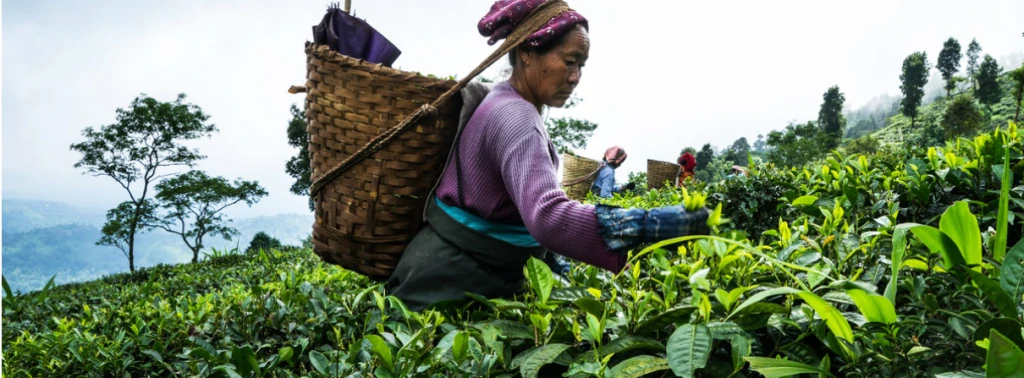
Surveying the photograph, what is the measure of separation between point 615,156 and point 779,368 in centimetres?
937

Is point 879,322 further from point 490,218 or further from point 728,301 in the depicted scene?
point 490,218

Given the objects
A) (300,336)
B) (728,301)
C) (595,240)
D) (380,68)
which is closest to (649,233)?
→ (595,240)

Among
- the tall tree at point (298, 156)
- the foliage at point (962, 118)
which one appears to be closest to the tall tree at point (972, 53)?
the foliage at point (962, 118)

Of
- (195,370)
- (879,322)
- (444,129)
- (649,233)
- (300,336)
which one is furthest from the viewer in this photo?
(444,129)

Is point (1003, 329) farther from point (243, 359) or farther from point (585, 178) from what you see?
point (585, 178)

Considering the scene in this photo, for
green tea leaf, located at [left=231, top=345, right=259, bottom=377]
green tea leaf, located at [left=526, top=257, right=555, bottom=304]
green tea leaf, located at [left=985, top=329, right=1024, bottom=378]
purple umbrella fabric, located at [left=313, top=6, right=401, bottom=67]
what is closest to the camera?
green tea leaf, located at [left=985, top=329, right=1024, bottom=378]

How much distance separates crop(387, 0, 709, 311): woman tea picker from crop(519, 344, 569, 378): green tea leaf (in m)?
0.55

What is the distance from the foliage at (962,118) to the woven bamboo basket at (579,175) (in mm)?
36475

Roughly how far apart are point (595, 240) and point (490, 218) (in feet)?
1.70

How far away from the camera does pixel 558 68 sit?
1.97 meters

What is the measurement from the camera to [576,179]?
9758 millimetres

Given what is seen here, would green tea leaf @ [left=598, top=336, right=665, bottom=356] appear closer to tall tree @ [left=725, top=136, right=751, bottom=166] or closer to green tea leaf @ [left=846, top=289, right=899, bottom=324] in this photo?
green tea leaf @ [left=846, top=289, right=899, bottom=324]

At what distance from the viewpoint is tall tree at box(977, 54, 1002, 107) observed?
48375 millimetres

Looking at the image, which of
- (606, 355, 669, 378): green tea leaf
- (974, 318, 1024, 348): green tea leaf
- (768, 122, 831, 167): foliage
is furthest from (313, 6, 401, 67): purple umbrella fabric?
(768, 122, 831, 167): foliage
